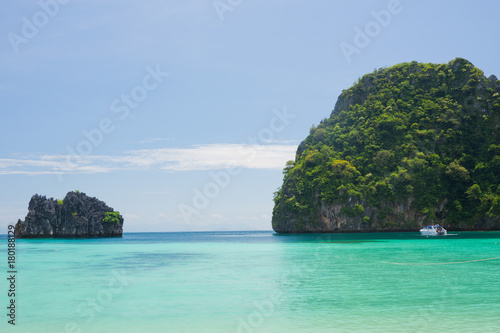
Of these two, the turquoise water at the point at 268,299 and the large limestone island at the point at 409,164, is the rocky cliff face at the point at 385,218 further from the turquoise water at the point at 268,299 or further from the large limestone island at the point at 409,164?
the turquoise water at the point at 268,299

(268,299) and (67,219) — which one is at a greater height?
(268,299)

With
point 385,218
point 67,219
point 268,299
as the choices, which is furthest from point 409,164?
point 67,219

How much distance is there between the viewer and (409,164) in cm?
9556

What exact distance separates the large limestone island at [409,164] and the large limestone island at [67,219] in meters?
54.7

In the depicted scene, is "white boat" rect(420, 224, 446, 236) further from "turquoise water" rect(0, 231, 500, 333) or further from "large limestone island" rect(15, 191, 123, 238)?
"large limestone island" rect(15, 191, 123, 238)

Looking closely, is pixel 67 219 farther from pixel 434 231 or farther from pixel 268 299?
pixel 268 299

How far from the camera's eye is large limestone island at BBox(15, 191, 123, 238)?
12062cm

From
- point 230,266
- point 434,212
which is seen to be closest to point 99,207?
point 434,212

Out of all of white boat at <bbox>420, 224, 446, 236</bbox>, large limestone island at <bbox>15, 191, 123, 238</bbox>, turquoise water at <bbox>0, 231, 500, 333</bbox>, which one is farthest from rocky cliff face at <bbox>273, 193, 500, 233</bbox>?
large limestone island at <bbox>15, 191, 123, 238</bbox>

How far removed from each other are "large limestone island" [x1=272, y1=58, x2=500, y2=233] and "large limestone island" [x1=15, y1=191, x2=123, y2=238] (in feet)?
180

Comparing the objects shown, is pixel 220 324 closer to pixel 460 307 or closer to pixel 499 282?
pixel 460 307

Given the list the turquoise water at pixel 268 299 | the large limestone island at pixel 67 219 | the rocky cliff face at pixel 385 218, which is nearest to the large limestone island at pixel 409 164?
the rocky cliff face at pixel 385 218

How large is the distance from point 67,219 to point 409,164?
97929 millimetres

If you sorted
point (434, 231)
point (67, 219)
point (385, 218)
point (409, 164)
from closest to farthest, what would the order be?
point (434, 231)
point (409, 164)
point (385, 218)
point (67, 219)
